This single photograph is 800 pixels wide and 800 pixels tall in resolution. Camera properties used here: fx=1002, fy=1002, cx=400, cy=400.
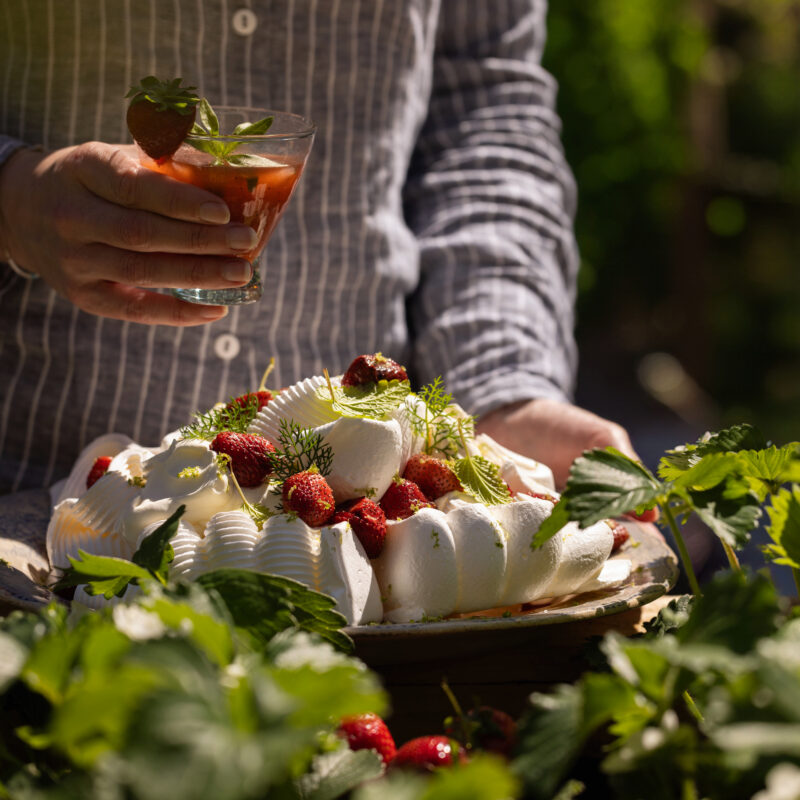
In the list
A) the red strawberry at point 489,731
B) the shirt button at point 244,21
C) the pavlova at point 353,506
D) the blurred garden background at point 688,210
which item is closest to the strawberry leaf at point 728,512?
the red strawberry at point 489,731

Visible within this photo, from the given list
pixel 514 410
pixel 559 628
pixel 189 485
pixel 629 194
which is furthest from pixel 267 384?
pixel 629 194

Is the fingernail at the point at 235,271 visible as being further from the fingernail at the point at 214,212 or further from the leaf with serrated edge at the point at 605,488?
the leaf with serrated edge at the point at 605,488

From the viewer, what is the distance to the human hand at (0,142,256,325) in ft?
4.37

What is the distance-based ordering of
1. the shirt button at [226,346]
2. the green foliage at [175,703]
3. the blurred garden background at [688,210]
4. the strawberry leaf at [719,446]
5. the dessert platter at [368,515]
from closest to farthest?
1. the green foliage at [175,703]
2. the strawberry leaf at [719,446]
3. the dessert platter at [368,515]
4. the shirt button at [226,346]
5. the blurred garden background at [688,210]

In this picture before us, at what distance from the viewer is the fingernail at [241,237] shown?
4.37 ft

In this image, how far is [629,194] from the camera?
17.0ft

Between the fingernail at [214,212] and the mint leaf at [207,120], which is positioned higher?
the mint leaf at [207,120]

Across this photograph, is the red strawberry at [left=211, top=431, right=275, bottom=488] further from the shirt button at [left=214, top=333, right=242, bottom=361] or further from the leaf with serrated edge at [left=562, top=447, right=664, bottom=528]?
the shirt button at [left=214, top=333, right=242, bottom=361]

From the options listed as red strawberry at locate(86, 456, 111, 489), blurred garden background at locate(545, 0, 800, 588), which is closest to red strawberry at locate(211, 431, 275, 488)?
red strawberry at locate(86, 456, 111, 489)

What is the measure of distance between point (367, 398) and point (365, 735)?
585 mm

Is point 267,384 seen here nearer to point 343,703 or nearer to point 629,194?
point 343,703

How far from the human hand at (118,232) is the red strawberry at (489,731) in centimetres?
79

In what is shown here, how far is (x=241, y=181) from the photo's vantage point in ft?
4.33

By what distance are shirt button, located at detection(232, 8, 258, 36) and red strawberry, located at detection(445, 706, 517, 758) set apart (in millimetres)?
1461
